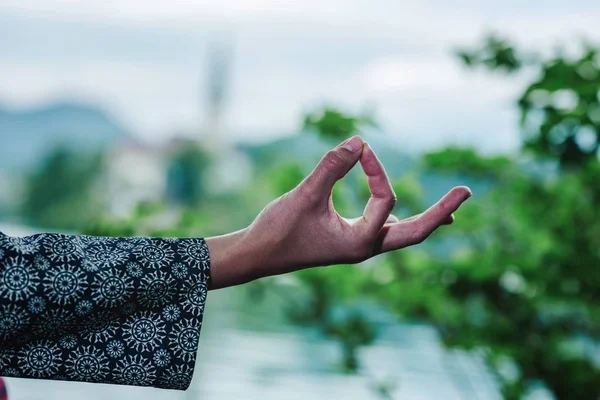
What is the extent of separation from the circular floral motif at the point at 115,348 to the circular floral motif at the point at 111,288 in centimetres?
5

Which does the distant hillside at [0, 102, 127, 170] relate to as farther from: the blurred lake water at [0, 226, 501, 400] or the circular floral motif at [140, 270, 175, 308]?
the circular floral motif at [140, 270, 175, 308]

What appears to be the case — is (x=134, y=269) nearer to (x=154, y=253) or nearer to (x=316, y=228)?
(x=154, y=253)

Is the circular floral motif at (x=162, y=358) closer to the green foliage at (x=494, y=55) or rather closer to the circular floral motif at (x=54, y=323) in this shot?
the circular floral motif at (x=54, y=323)

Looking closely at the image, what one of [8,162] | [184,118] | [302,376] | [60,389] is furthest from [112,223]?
[8,162]

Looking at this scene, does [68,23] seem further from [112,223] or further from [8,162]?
[112,223]

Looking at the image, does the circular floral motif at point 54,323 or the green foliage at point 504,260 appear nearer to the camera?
the circular floral motif at point 54,323

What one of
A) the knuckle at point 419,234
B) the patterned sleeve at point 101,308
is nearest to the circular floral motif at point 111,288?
the patterned sleeve at point 101,308

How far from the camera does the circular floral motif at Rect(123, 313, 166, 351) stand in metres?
0.90

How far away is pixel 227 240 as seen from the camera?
0.95m

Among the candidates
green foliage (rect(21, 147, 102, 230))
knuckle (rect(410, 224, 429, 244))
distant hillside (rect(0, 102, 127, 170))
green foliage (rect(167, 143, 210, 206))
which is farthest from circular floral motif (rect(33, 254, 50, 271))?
distant hillside (rect(0, 102, 127, 170))

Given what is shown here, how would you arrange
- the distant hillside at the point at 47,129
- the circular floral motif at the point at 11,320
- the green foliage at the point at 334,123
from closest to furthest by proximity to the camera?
the circular floral motif at the point at 11,320
the green foliage at the point at 334,123
the distant hillside at the point at 47,129

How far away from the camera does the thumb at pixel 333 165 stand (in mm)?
888

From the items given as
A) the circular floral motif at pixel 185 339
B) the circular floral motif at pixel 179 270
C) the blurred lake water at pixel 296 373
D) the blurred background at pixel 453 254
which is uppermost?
the circular floral motif at pixel 179 270

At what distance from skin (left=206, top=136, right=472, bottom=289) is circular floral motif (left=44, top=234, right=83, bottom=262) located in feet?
0.51
